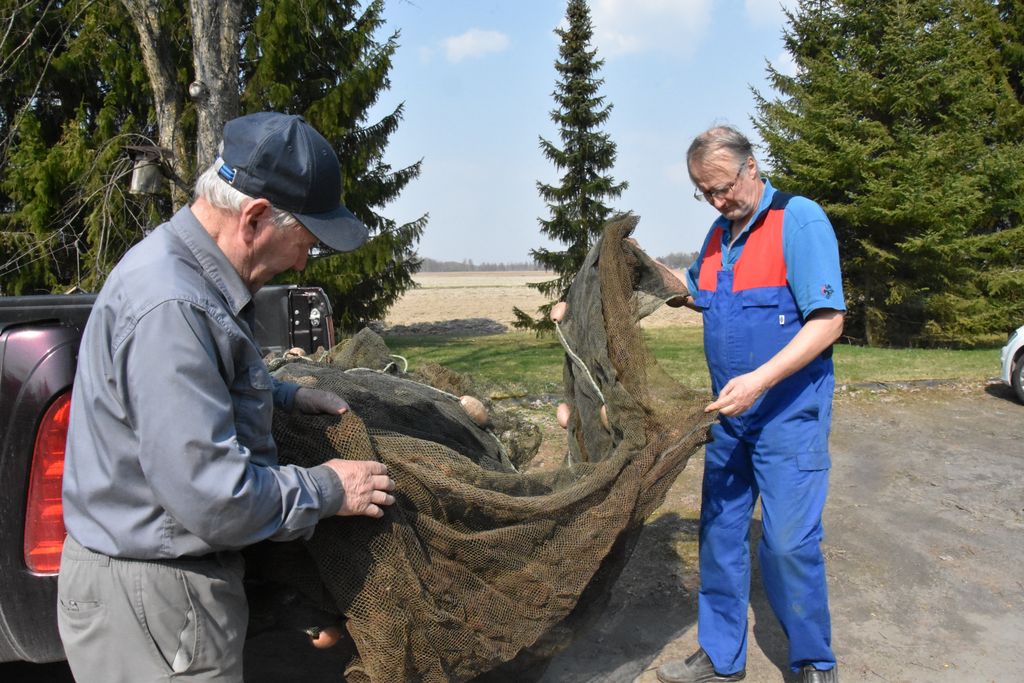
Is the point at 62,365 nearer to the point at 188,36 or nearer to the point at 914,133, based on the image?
the point at 188,36

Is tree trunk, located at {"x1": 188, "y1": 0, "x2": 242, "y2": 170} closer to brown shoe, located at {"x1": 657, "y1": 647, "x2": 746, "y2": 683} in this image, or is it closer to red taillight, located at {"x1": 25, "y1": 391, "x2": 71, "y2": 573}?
red taillight, located at {"x1": 25, "y1": 391, "x2": 71, "y2": 573}

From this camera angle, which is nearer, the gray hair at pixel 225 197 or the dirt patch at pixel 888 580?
the gray hair at pixel 225 197

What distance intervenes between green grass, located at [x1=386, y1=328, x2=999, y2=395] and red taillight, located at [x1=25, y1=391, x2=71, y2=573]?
740 centimetres

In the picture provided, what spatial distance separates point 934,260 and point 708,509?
1842cm

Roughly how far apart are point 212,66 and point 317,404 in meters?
8.04

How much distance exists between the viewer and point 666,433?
3.19m

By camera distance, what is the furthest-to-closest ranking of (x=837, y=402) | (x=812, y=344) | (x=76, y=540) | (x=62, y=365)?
(x=837, y=402) < (x=812, y=344) < (x=62, y=365) < (x=76, y=540)

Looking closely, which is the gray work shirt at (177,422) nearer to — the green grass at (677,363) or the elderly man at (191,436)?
the elderly man at (191,436)

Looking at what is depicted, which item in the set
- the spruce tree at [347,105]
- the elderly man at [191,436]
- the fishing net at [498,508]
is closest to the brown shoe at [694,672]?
the fishing net at [498,508]

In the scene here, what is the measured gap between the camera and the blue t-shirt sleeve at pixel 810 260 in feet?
10.5

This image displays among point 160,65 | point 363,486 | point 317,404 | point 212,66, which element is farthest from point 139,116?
point 363,486

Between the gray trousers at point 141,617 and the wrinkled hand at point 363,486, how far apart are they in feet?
1.14

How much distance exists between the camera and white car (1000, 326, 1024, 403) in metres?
10.3

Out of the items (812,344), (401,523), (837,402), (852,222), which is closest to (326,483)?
(401,523)
